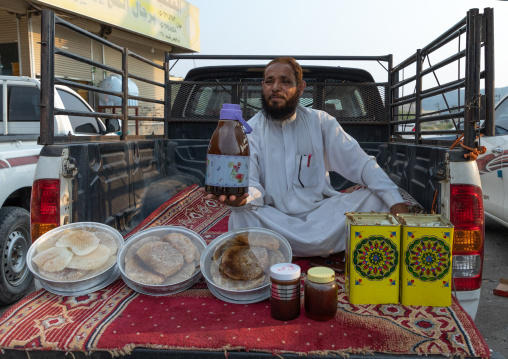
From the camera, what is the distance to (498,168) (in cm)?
480

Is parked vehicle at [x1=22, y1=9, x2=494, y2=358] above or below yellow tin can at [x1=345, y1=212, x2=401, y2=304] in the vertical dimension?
above

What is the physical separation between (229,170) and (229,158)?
6cm

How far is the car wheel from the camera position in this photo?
11.1 feet

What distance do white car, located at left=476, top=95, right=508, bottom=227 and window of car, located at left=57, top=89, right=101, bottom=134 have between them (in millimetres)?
4761

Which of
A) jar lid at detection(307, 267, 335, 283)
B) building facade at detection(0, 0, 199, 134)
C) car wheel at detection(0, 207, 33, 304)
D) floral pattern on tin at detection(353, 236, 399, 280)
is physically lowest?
car wheel at detection(0, 207, 33, 304)

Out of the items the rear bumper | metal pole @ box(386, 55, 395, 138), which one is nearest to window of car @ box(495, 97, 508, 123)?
metal pole @ box(386, 55, 395, 138)

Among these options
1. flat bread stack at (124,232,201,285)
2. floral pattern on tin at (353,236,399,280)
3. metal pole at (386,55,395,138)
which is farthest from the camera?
metal pole at (386,55,395,138)

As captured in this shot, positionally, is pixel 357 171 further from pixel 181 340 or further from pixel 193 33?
pixel 193 33

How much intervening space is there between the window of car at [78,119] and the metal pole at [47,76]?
8.94ft

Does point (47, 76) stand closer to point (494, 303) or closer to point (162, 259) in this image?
point (162, 259)

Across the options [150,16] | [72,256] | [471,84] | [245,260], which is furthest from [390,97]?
[150,16]

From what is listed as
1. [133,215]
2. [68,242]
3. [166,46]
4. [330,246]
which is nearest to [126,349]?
[68,242]

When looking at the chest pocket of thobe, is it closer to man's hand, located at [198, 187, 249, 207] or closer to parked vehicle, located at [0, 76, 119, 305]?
man's hand, located at [198, 187, 249, 207]

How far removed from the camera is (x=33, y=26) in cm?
1143
